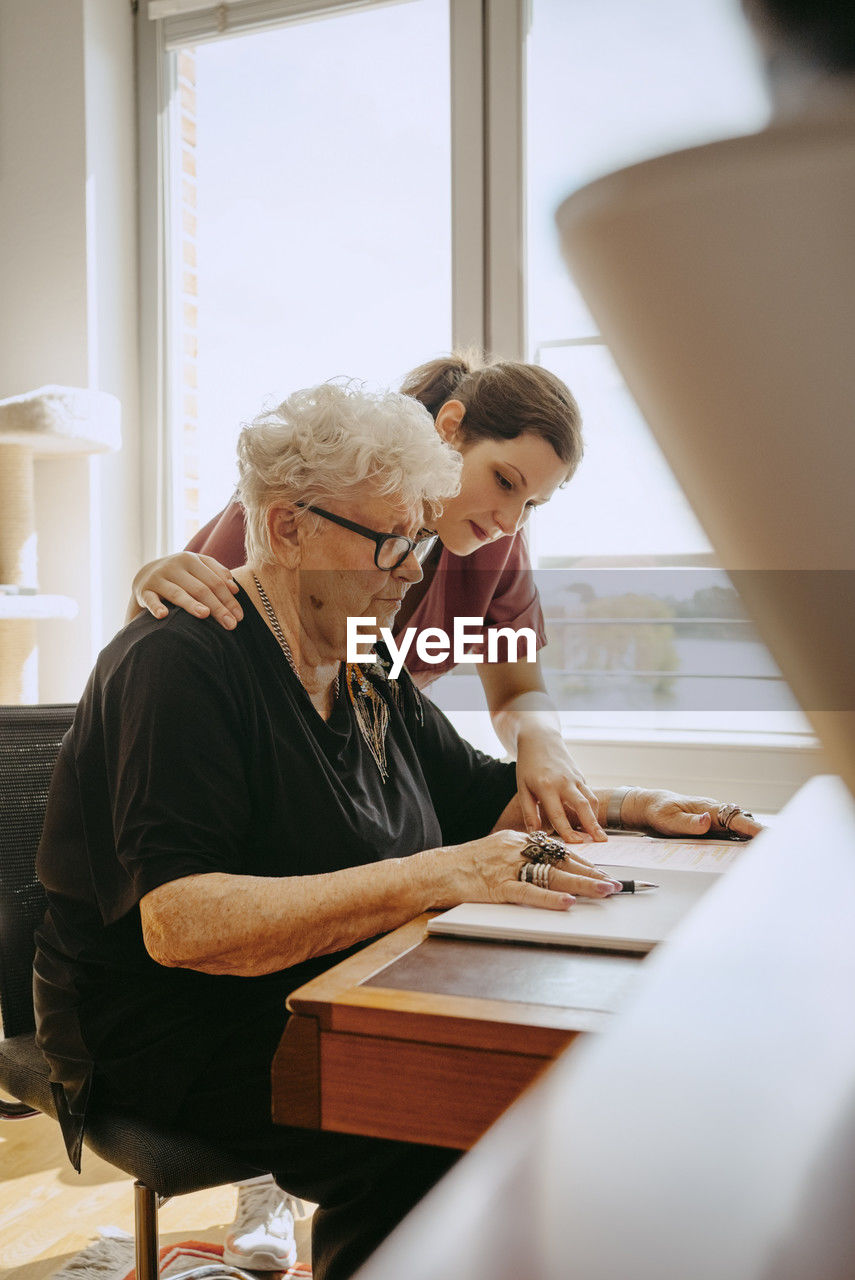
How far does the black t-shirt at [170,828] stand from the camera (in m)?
1.15

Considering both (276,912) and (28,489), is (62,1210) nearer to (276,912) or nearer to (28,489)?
(276,912)

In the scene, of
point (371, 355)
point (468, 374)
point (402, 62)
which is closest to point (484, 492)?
point (468, 374)

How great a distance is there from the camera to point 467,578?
2.05 m

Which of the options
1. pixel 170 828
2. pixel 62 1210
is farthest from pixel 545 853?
pixel 62 1210

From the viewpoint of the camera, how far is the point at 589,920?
102 cm

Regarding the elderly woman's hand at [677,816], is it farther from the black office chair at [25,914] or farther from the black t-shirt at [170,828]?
the black office chair at [25,914]

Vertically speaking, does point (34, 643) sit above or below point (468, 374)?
below

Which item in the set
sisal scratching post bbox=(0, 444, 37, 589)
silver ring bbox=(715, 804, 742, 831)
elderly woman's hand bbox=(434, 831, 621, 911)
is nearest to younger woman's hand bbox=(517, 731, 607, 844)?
silver ring bbox=(715, 804, 742, 831)

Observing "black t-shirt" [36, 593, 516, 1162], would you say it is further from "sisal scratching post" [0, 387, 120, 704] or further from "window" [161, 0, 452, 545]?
"window" [161, 0, 452, 545]

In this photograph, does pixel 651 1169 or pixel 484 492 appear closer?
pixel 651 1169

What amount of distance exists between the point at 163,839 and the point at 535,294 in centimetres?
204

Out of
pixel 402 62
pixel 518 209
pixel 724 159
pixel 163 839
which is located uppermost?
pixel 402 62

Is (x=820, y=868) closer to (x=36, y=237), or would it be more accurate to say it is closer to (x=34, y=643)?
(x=34, y=643)

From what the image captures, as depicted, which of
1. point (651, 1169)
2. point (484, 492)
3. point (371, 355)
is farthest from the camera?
point (371, 355)
